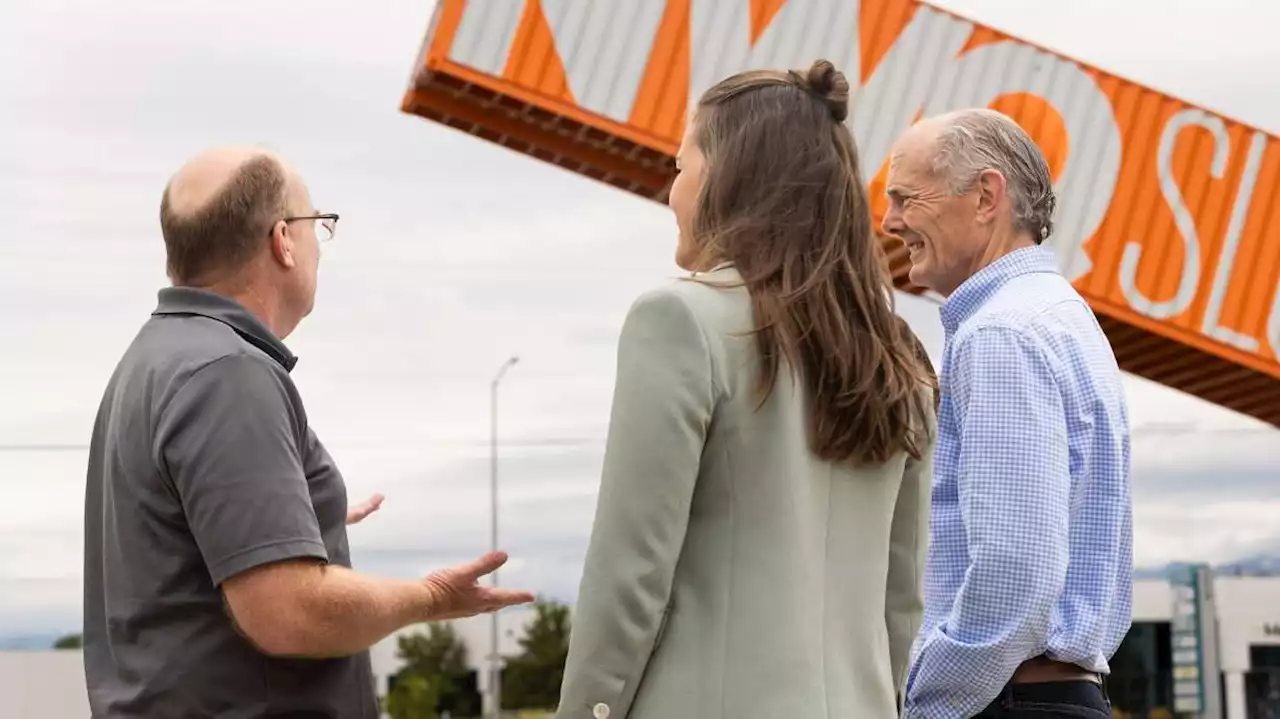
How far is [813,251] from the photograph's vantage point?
2.52 metres

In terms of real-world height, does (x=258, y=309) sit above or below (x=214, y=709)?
above

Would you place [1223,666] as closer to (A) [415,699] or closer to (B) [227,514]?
(A) [415,699]

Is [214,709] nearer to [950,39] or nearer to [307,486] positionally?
[307,486]

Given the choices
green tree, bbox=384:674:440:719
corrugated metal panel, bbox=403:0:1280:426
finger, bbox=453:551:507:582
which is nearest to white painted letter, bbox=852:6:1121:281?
corrugated metal panel, bbox=403:0:1280:426

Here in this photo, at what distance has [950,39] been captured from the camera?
1466 cm

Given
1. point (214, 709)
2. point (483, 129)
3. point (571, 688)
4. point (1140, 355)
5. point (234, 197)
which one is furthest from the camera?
point (1140, 355)

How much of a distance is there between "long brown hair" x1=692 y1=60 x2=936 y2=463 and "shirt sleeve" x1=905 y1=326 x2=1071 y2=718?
0.11 metres

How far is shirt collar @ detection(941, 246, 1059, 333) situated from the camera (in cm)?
287

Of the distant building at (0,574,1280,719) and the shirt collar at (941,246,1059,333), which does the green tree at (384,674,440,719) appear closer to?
the distant building at (0,574,1280,719)

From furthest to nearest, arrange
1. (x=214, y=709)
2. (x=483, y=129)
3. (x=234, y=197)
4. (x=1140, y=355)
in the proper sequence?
(x=1140, y=355) → (x=483, y=129) → (x=234, y=197) → (x=214, y=709)

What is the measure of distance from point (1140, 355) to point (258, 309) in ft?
46.8

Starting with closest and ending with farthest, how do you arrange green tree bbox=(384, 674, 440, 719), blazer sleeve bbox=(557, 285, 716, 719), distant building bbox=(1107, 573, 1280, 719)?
blazer sleeve bbox=(557, 285, 716, 719) → distant building bbox=(1107, 573, 1280, 719) → green tree bbox=(384, 674, 440, 719)

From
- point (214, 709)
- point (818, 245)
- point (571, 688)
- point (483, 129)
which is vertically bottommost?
point (214, 709)

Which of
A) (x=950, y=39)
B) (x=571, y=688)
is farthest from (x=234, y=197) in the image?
(x=950, y=39)
